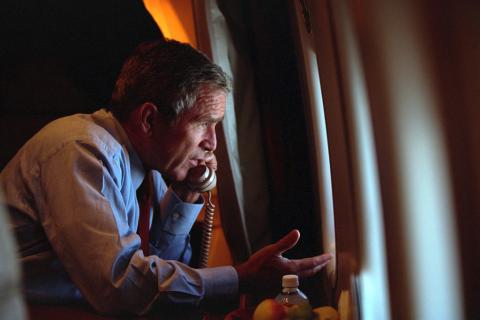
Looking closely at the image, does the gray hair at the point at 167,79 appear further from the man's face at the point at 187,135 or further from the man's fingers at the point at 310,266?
the man's fingers at the point at 310,266

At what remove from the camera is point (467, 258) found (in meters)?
0.64

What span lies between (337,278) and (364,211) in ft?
1.27

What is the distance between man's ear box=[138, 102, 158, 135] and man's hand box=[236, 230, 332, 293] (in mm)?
404

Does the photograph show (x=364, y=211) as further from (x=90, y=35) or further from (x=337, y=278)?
(x=90, y=35)

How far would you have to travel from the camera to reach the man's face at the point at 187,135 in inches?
57.1

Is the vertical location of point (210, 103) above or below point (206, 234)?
above

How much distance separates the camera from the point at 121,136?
143 centimetres

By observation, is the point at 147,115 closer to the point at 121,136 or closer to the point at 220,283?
the point at 121,136

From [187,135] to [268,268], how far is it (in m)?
0.39

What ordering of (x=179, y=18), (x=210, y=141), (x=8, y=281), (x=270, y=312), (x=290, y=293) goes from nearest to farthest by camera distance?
(x=8, y=281) < (x=270, y=312) < (x=290, y=293) < (x=210, y=141) < (x=179, y=18)

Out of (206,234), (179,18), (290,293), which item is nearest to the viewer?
(290,293)

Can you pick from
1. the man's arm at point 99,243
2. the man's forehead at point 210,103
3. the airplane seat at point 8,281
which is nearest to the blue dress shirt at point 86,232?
the man's arm at point 99,243

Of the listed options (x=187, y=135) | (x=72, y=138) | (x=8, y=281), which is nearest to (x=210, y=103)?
(x=187, y=135)

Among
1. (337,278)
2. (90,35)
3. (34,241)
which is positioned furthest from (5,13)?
(337,278)
